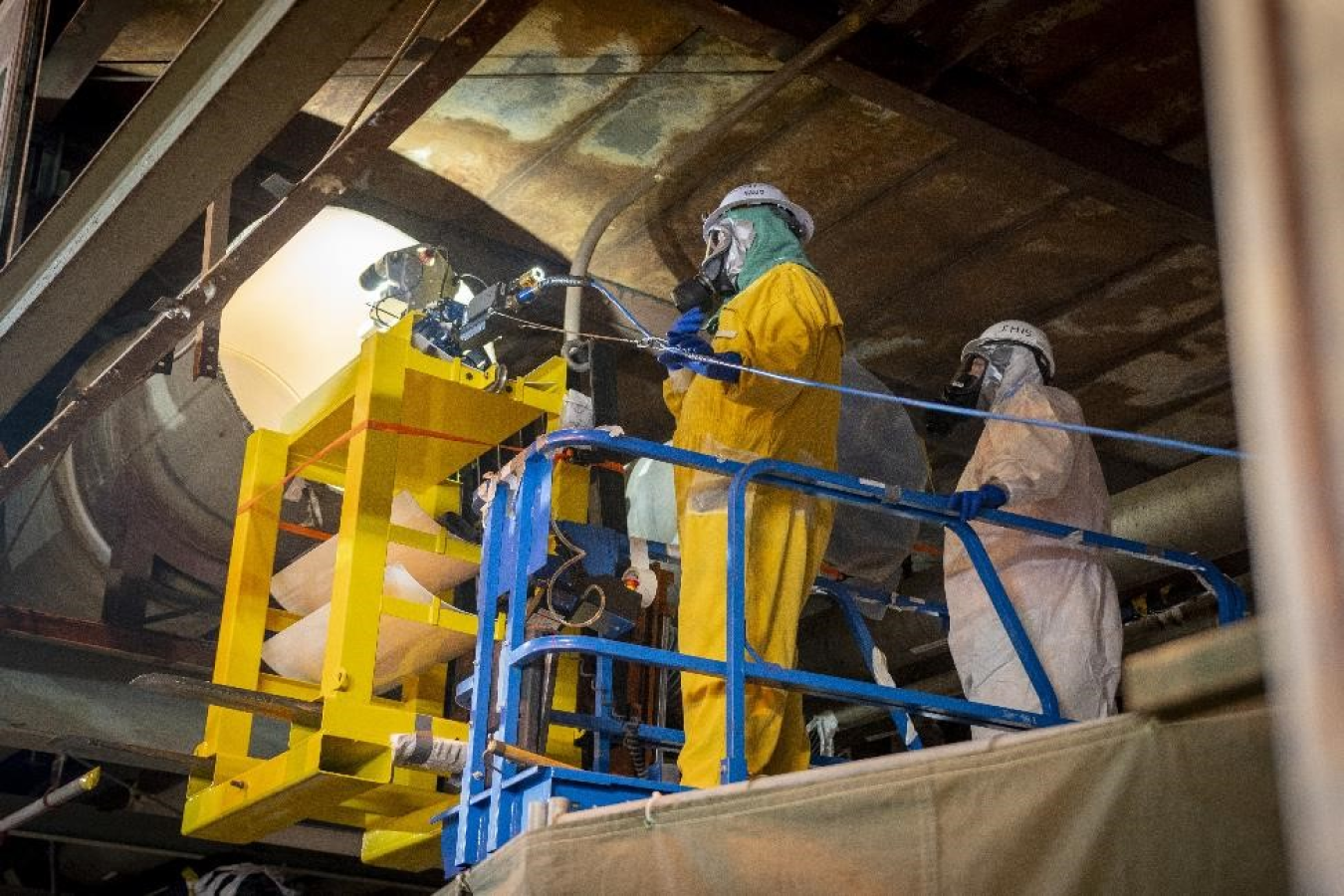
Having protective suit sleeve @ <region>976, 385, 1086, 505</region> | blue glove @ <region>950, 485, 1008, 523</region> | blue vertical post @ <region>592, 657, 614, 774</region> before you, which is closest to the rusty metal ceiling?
protective suit sleeve @ <region>976, 385, 1086, 505</region>

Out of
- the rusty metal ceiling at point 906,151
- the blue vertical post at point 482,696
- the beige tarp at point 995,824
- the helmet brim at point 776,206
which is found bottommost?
the beige tarp at point 995,824

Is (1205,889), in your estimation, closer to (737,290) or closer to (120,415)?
(737,290)

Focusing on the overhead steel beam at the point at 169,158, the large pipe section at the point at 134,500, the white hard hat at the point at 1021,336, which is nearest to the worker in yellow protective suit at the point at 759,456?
the white hard hat at the point at 1021,336

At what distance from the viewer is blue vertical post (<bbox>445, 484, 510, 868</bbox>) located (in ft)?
14.7

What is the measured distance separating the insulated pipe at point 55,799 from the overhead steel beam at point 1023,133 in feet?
13.7

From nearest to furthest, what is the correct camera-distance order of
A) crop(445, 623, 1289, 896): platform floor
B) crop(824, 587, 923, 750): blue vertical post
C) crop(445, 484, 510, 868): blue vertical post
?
crop(445, 623, 1289, 896): platform floor < crop(445, 484, 510, 868): blue vertical post < crop(824, 587, 923, 750): blue vertical post

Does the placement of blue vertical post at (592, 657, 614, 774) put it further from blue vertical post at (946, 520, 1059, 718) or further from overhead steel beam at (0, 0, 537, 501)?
overhead steel beam at (0, 0, 537, 501)

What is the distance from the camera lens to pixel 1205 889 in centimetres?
272

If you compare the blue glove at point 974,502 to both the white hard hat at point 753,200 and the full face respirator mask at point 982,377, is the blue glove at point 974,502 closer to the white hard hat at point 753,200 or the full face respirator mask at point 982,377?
the full face respirator mask at point 982,377

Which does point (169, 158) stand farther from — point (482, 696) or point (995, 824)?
point (995, 824)

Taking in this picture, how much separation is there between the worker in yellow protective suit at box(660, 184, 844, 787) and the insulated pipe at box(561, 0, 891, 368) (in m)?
0.78

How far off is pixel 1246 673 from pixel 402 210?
21.1 ft

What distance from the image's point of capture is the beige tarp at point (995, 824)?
2682 mm

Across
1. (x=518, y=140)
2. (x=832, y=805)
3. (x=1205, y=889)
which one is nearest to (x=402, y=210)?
(x=518, y=140)
